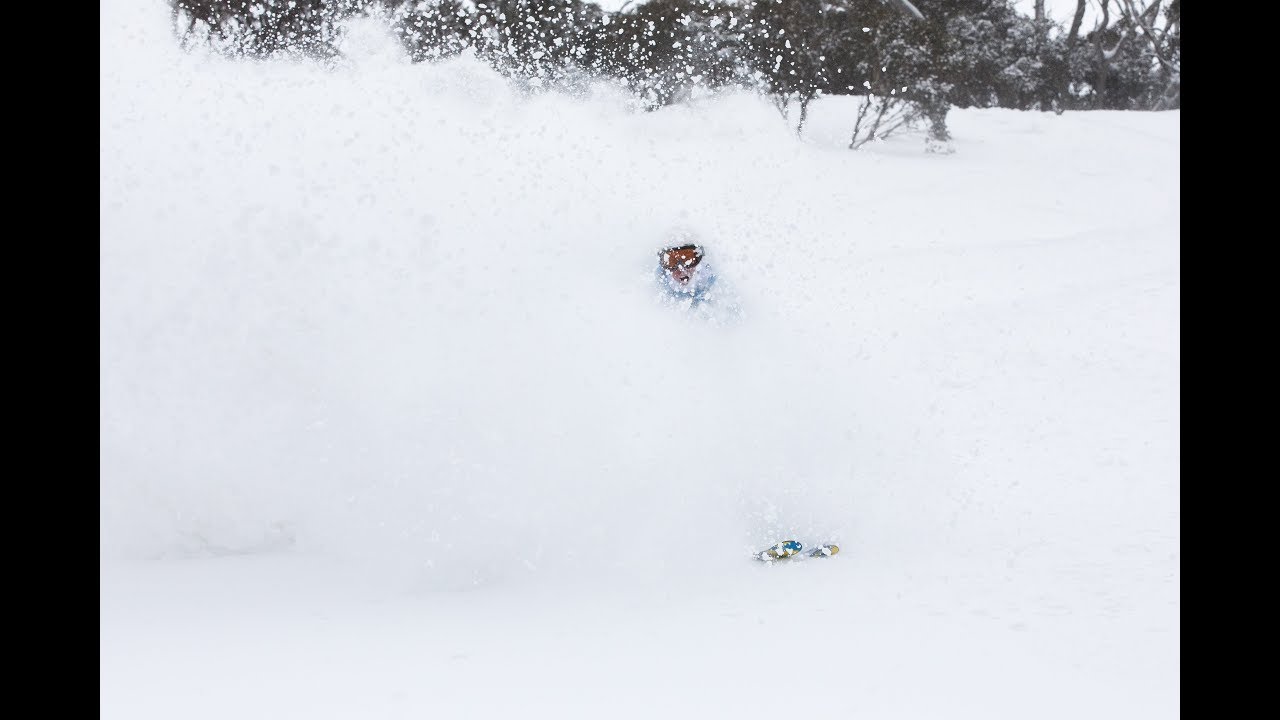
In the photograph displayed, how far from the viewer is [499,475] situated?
451 cm

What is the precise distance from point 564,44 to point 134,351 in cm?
1229

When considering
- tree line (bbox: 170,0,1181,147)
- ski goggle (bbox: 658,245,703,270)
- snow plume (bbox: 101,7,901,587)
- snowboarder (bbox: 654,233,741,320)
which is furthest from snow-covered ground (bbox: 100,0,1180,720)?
tree line (bbox: 170,0,1181,147)

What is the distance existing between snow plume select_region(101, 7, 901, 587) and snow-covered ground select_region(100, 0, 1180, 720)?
0.05ft

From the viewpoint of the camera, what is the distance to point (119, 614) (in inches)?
155

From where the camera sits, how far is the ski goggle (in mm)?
5125

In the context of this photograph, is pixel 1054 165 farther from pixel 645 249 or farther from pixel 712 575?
pixel 712 575

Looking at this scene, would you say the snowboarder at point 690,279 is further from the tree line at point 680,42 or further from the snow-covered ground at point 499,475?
the tree line at point 680,42

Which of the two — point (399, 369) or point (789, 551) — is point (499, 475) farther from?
point (789, 551)

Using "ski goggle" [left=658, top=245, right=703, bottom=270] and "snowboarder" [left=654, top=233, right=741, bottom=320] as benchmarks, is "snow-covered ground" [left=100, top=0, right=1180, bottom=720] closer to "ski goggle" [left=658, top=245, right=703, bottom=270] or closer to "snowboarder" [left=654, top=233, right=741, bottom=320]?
"snowboarder" [left=654, top=233, right=741, bottom=320]

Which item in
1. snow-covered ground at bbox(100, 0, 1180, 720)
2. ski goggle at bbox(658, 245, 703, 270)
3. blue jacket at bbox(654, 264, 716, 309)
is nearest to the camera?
snow-covered ground at bbox(100, 0, 1180, 720)

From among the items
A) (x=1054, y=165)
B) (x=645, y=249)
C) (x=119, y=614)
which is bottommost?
(x=119, y=614)

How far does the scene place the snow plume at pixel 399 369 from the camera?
4504 mm

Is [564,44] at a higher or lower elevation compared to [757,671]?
higher

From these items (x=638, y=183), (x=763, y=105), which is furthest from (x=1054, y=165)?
(x=638, y=183)
